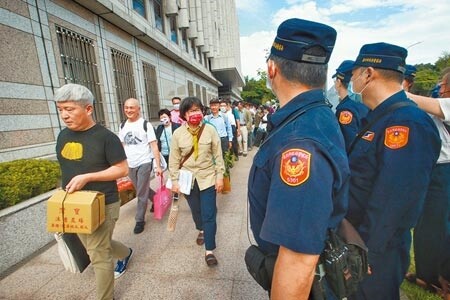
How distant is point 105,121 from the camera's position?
6449 mm

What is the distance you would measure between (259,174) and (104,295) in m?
2.03

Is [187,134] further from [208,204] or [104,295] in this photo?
[104,295]

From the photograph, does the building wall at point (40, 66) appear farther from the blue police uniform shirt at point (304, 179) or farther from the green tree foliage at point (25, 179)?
the blue police uniform shirt at point (304, 179)

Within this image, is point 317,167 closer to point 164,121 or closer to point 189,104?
point 189,104

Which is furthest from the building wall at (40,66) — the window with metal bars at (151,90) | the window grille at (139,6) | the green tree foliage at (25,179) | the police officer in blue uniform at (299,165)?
the police officer in blue uniform at (299,165)

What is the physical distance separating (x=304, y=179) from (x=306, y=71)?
1.51 ft

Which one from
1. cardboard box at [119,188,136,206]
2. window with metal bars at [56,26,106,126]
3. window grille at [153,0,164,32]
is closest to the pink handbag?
cardboard box at [119,188,136,206]

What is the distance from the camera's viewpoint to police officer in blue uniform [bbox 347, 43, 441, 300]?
4.61ft

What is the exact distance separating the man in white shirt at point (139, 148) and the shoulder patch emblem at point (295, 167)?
307 cm

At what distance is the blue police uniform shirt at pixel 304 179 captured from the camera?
83 cm

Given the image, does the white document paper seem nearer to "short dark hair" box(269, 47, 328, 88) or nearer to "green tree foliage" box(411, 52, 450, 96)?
"short dark hair" box(269, 47, 328, 88)

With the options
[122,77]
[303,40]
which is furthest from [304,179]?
[122,77]

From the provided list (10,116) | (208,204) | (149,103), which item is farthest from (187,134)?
(149,103)

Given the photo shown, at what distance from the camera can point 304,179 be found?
2.69ft
